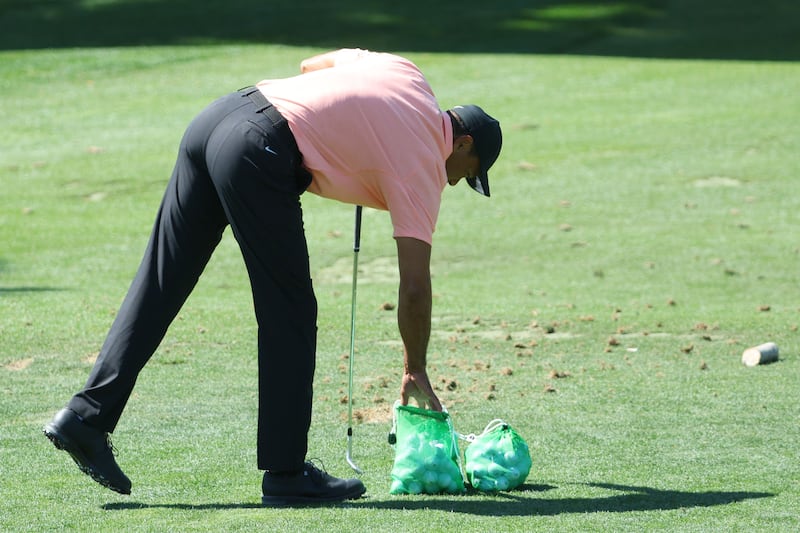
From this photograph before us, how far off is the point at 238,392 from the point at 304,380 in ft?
8.08

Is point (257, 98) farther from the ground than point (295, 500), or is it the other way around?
point (257, 98)

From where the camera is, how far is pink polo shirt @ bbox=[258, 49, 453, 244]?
16.5 feet

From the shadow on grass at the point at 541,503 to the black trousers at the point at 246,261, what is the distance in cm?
33

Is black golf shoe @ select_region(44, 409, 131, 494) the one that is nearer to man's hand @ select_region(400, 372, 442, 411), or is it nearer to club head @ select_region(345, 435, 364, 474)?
club head @ select_region(345, 435, 364, 474)

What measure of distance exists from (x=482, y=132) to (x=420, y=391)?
1070 millimetres

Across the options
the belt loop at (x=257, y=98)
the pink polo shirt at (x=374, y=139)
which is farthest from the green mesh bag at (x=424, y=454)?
the belt loop at (x=257, y=98)

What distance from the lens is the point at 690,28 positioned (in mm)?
23438

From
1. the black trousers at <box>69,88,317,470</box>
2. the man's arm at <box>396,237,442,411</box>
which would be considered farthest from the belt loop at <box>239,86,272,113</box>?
the man's arm at <box>396,237,442,411</box>

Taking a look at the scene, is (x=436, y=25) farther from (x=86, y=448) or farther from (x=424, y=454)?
(x=86, y=448)

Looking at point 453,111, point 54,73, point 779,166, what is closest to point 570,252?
point 779,166

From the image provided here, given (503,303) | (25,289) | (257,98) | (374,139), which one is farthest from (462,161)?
(25,289)

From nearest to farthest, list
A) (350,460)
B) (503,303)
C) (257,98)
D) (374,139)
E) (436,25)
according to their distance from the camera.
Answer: (374,139) < (257,98) < (350,460) < (503,303) < (436,25)

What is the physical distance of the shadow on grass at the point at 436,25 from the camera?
73.9 ft

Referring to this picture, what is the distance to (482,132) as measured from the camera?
541 cm
